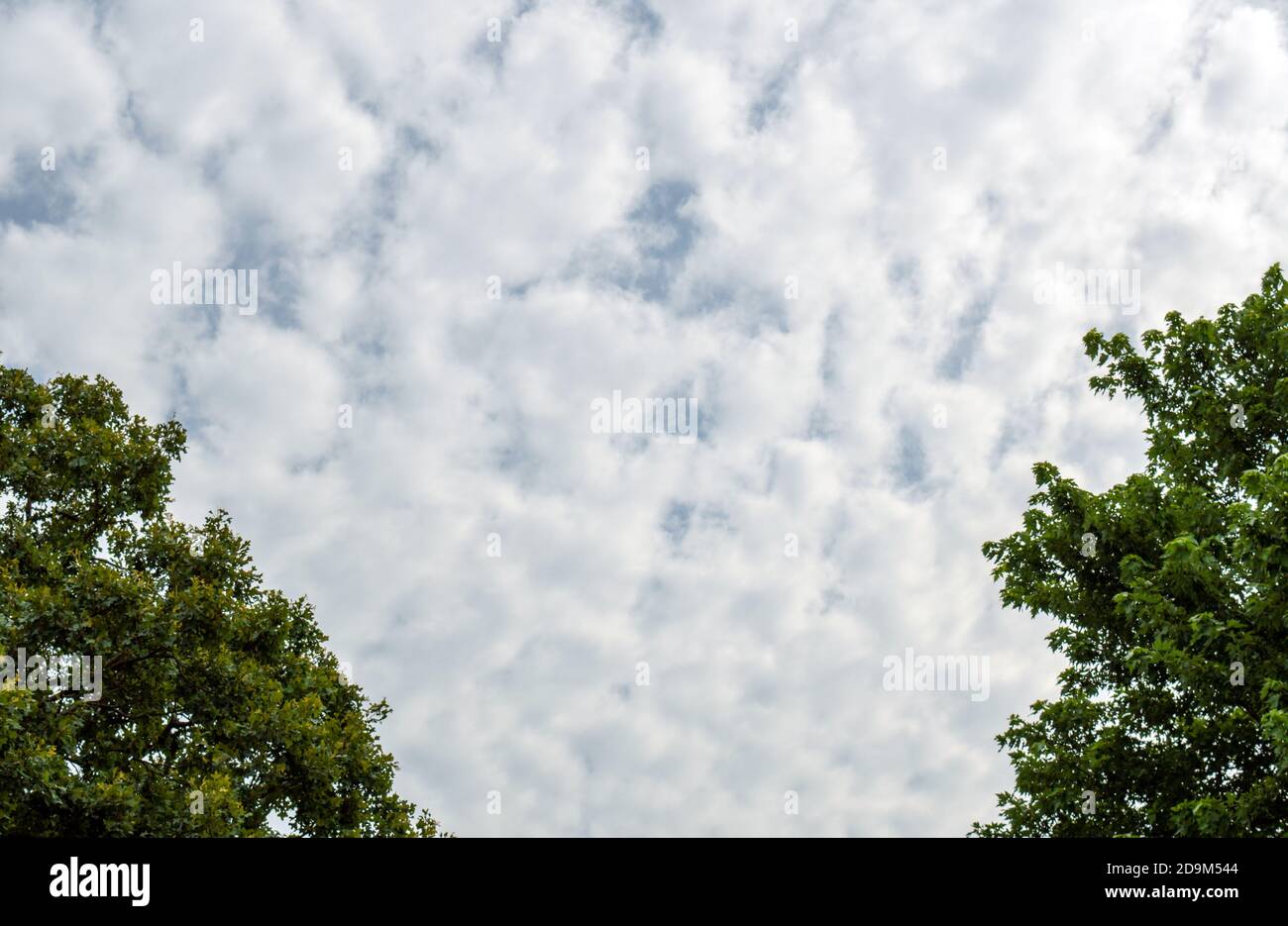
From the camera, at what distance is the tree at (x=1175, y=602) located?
11.5 m

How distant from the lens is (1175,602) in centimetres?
1304

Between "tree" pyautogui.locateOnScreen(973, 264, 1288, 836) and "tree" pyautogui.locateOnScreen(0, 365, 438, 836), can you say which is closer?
"tree" pyautogui.locateOnScreen(973, 264, 1288, 836)

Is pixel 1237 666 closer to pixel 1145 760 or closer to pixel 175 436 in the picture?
pixel 1145 760

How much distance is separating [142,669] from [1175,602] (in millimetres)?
15679

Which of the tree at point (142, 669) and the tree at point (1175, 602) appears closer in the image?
the tree at point (1175, 602)

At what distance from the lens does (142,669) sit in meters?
15.8

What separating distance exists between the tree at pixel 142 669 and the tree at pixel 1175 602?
38.4 ft

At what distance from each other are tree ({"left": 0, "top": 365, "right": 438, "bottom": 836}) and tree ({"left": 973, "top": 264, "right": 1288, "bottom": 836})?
11696 mm

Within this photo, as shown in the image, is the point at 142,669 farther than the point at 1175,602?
Yes

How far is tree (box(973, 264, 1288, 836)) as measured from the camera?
454 inches

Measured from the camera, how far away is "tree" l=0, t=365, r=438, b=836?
14.0 metres
